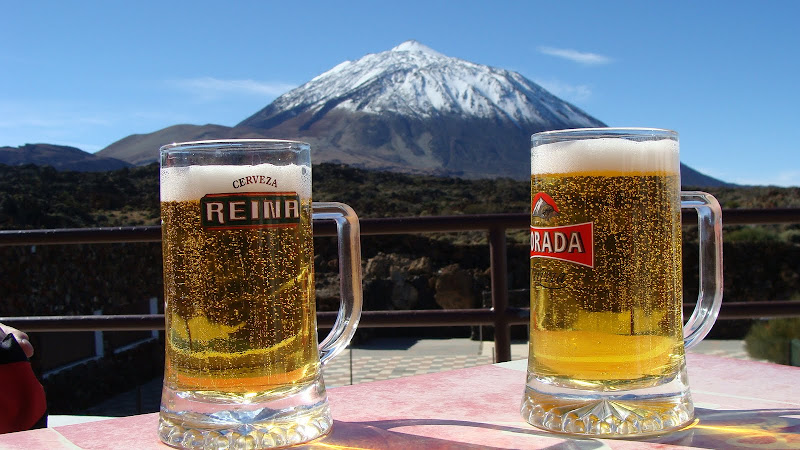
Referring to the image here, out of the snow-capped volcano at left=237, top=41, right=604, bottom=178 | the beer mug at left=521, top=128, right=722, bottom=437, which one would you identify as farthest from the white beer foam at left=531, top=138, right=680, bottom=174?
the snow-capped volcano at left=237, top=41, right=604, bottom=178

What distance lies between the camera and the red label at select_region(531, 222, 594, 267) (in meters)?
0.69

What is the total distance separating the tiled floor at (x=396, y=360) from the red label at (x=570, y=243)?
17.8 m

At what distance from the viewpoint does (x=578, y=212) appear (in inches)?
27.5

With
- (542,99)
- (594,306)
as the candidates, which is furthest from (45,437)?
(542,99)

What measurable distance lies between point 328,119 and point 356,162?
26.2 meters

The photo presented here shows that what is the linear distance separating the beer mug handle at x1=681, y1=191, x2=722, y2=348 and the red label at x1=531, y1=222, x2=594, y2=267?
0.14 m

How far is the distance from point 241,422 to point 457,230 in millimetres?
1314

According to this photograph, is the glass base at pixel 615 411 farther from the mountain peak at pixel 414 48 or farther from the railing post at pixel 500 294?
the mountain peak at pixel 414 48

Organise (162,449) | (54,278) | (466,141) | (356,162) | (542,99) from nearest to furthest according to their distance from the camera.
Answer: (162,449)
(54,278)
(356,162)
(466,141)
(542,99)

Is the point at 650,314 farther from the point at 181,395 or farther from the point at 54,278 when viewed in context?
the point at 54,278

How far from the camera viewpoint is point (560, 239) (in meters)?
0.71

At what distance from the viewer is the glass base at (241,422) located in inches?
26.4

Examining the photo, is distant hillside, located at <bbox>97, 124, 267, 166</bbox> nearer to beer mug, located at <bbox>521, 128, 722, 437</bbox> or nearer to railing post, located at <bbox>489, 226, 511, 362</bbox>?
railing post, located at <bbox>489, 226, 511, 362</bbox>

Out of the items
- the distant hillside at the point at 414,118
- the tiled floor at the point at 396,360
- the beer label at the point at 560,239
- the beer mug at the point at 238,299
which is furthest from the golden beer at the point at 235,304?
the distant hillside at the point at 414,118
